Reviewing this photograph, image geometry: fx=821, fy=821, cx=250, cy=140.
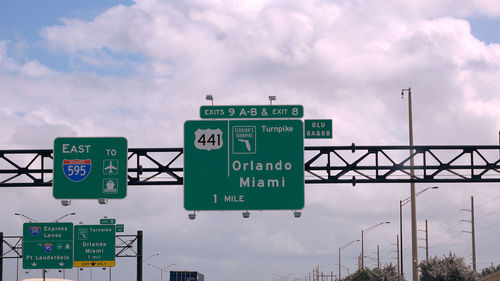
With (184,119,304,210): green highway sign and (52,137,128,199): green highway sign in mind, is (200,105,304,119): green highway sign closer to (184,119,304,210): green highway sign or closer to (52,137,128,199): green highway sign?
(184,119,304,210): green highway sign

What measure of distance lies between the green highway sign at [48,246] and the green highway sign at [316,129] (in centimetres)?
2985

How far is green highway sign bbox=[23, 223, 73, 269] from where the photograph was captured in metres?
56.0

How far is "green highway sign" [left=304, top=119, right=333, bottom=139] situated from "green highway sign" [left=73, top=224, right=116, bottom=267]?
2935 centimetres

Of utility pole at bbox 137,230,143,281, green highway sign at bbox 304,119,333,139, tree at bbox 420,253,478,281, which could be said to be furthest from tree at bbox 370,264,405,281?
green highway sign at bbox 304,119,333,139

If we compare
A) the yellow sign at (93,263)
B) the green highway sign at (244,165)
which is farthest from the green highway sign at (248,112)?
the yellow sign at (93,263)

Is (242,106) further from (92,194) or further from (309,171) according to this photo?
(92,194)

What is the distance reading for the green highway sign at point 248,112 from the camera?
98.7 ft

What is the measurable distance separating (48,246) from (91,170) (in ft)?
90.8

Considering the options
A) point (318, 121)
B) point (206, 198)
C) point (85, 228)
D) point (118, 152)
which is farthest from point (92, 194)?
point (85, 228)

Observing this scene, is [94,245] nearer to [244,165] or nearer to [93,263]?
[93,263]

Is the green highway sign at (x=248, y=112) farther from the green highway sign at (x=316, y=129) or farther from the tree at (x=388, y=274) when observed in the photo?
the tree at (x=388, y=274)

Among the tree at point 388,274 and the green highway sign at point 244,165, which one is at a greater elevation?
the green highway sign at point 244,165

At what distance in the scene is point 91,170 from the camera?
30.5 metres

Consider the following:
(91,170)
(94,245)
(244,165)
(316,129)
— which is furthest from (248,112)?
(94,245)
